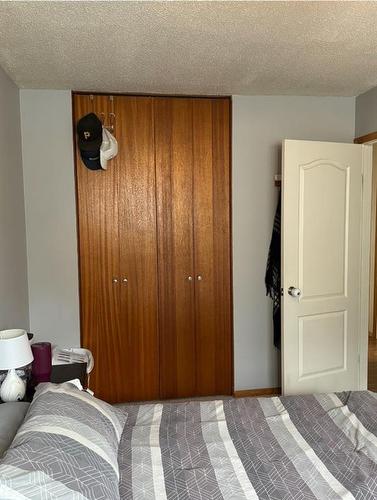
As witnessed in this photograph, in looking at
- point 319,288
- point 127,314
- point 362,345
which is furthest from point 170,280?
point 362,345

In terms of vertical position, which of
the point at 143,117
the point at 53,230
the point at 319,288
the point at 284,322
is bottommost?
the point at 284,322

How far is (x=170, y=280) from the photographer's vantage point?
3.06 meters

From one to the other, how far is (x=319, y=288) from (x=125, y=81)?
2.04 metres

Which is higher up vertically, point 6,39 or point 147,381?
point 6,39

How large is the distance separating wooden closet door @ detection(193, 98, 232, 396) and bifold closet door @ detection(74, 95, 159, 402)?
35 centimetres

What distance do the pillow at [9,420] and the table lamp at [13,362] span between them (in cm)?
8

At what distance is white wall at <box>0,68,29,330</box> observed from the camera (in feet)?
7.58

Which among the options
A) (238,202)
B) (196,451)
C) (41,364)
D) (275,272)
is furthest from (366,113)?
(41,364)

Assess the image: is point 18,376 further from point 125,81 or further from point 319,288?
point 319,288

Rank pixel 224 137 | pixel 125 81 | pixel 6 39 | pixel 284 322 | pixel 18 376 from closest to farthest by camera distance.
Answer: pixel 18 376 → pixel 6 39 → pixel 125 81 → pixel 284 322 → pixel 224 137

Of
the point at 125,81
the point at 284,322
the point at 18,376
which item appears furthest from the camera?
the point at 284,322

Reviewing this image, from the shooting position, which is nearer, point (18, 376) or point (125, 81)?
point (18, 376)

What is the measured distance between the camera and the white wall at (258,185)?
3061 mm

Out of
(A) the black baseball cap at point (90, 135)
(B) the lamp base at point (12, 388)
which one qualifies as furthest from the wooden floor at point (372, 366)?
(A) the black baseball cap at point (90, 135)
